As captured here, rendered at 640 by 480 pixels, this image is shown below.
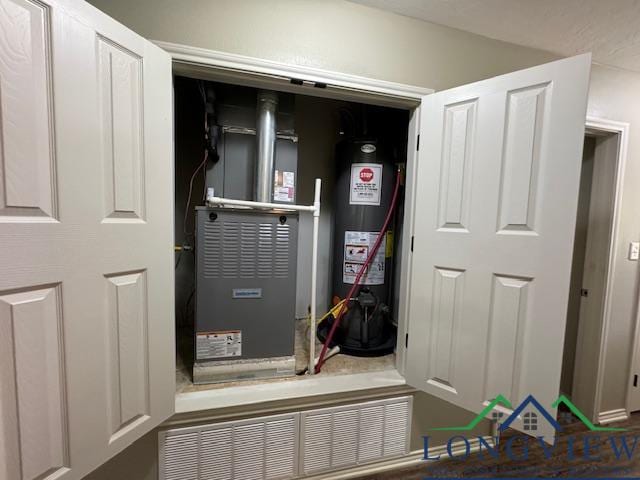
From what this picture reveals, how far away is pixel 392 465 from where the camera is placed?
4.86ft

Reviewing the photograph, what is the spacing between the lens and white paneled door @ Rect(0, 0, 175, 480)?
26.6 inches

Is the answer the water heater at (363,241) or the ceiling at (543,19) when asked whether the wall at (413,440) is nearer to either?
the water heater at (363,241)

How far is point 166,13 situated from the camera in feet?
3.46

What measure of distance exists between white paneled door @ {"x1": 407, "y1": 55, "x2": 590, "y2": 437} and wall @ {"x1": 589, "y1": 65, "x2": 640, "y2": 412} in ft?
3.69

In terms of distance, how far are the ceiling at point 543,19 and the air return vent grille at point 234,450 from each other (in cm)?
202

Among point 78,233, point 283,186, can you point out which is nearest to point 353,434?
point 283,186

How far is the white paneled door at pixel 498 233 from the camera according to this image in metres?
0.99

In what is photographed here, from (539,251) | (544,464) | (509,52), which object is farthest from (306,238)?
(544,464)

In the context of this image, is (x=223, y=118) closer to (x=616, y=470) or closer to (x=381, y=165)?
(x=381, y=165)

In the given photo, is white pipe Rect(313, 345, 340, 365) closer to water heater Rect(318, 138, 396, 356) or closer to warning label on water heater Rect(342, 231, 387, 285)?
water heater Rect(318, 138, 396, 356)

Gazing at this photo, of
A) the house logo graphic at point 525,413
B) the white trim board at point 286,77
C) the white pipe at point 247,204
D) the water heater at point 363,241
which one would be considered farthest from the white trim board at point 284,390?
the white trim board at point 286,77

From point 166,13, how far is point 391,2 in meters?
0.95

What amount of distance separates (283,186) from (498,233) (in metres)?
1.08

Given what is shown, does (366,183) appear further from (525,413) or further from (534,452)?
(534,452)
